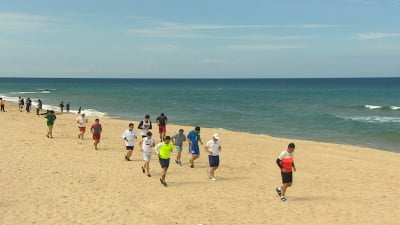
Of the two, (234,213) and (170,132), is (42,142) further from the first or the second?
(234,213)

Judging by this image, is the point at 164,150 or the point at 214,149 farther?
the point at 214,149

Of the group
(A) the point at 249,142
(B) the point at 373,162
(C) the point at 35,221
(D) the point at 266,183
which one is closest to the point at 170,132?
(A) the point at 249,142

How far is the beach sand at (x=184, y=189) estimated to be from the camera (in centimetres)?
978

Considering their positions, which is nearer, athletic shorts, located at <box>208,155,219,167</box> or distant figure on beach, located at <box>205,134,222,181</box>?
distant figure on beach, located at <box>205,134,222,181</box>

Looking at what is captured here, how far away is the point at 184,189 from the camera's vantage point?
12.0m

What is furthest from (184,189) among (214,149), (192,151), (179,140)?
(179,140)

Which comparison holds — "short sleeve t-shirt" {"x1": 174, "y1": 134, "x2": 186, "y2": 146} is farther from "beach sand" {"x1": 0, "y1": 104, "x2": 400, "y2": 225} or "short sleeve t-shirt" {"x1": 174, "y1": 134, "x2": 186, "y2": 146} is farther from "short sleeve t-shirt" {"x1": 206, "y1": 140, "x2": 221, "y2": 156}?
"short sleeve t-shirt" {"x1": 206, "y1": 140, "x2": 221, "y2": 156}

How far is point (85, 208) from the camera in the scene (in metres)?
10.0

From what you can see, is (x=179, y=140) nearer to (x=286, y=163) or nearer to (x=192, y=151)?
(x=192, y=151)

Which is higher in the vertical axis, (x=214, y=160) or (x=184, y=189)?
(x=214, y=160)

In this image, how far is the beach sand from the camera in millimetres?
9781

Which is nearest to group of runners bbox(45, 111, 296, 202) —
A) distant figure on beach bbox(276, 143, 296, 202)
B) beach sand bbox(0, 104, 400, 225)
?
distant figure on beach bbox(276, 143, 296, 202)

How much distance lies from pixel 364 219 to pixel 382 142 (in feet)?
59.5

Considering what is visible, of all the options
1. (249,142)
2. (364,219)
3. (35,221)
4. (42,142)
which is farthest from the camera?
(249,142)
